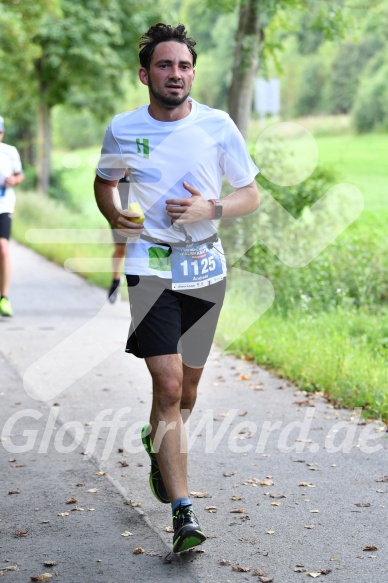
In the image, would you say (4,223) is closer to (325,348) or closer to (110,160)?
(325,348)

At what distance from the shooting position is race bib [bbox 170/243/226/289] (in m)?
4.79

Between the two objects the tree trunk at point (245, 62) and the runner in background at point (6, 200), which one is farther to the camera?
the tree trunk at point (245, 62)

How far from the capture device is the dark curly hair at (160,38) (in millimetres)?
4859

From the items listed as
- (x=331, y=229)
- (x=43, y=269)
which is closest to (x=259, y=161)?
(x=331, y=229)

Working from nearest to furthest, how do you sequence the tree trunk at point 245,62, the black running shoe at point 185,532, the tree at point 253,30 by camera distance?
the black running shoe at point 185,532, the tree at point 253,30, the tree trunk at point 245,62

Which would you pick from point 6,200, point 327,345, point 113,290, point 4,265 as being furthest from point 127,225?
point 113,290

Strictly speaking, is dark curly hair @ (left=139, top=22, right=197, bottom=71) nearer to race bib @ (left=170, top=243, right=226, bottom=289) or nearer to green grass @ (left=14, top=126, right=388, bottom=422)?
race bib @ (left=170, top=243, right=226, bottom=289)

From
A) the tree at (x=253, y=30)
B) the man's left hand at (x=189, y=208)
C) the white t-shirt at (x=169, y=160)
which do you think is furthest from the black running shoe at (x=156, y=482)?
the tree at (x=253, y=30)

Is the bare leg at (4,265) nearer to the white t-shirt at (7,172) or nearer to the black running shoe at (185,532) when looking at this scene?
the white t-shirt at (7,172)

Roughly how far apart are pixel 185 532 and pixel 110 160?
1.75 metres

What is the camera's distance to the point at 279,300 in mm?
11125

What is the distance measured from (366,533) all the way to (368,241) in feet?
28.6

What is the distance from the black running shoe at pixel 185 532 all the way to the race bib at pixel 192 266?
1.02 meters

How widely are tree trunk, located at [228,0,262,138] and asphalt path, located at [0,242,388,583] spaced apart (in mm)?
5065
